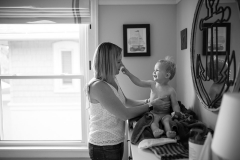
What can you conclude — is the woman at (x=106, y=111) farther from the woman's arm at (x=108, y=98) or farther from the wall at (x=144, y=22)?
the wall at (x=144, y=22)

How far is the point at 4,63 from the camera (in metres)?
2.52

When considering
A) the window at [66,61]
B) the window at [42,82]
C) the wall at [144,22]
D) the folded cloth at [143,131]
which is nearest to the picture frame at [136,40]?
the wall at [144,22]

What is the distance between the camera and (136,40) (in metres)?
2.28

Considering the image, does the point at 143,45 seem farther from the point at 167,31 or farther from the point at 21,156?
the point at 21,156

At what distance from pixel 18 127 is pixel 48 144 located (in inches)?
18.5

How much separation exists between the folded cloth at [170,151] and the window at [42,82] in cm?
145

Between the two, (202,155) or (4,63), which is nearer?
(202,155)

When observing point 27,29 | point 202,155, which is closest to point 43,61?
point 27,29

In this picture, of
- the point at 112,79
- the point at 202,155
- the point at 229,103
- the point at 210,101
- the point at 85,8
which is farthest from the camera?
the point at 85,8

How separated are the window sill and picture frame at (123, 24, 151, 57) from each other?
134 cm

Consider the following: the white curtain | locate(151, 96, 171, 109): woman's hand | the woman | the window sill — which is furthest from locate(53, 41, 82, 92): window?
locate(151, 96, 171, 109): woman's hand

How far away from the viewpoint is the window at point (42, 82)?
2461 mm

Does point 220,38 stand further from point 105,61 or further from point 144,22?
point 144,22

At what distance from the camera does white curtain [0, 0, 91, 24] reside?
7.18 ft
